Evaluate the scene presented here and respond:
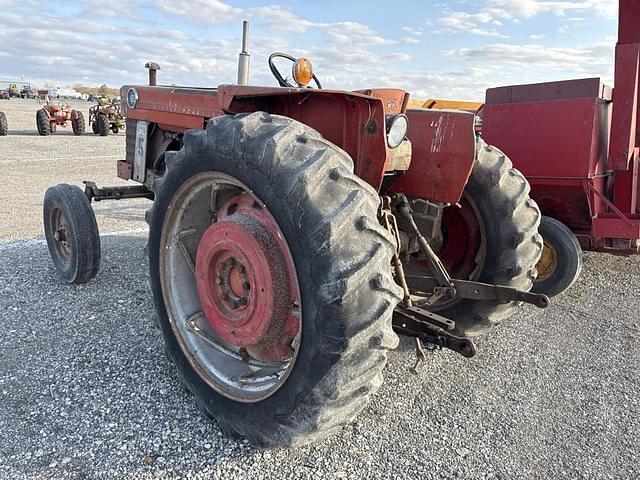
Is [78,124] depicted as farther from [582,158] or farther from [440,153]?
[440,153]

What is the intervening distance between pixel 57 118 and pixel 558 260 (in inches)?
773

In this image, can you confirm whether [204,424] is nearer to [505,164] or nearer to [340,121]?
[340,121]

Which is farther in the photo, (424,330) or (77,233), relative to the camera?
(77,233)

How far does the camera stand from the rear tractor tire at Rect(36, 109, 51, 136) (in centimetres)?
1855

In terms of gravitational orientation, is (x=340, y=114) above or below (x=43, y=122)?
Result: below

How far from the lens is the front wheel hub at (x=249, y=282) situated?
7.04 ft

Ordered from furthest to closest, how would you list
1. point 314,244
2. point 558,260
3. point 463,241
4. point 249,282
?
point 558,260, point 463,241, point 249,282, point 314,244

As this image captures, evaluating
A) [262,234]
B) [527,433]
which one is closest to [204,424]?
[262,234]

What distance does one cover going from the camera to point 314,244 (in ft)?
5.87

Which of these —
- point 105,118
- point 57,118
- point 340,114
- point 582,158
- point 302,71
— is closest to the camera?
point 340,114

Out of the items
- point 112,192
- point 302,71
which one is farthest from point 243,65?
Result: point 112,192

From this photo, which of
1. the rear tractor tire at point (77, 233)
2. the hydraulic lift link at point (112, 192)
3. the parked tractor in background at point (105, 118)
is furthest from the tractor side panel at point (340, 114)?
the parked tractor in background at point (105, 118)

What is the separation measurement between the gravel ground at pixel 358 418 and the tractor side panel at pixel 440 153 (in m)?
1.07

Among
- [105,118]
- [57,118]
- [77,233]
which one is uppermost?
[105,118]
